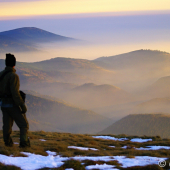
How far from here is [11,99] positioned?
10.5 metres

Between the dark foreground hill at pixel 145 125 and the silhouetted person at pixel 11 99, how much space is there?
313ft

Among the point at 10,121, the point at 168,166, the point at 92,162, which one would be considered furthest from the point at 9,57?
the point at 168,166

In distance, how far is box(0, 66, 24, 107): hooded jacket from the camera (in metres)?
10.2

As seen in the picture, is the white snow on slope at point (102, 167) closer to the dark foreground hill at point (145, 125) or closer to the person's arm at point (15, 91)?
the person's arm at point (15, 91)

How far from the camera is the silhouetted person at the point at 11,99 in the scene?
1025cm

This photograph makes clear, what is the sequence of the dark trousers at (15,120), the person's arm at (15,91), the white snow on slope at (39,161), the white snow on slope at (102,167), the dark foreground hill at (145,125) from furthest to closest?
the dark foreground hill at (145,125), the dark trousers at (15,120), the person's arm at (15,91), the white snow on slope at (102,167), the white snow on slope at (39,161)

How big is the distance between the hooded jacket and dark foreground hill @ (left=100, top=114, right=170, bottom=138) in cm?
9580

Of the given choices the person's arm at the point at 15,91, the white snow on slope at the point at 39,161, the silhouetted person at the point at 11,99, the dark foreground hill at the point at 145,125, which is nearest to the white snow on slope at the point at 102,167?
the white snow on slope at the point at 39,161

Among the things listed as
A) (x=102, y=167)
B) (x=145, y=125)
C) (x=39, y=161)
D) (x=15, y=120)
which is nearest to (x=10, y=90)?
(x=15, y=120)

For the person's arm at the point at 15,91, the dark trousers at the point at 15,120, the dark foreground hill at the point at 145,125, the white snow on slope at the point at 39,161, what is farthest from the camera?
the dark foreground hill at the point at 145,125

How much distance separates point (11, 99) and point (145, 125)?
352 feet

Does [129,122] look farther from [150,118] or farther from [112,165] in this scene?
[112,165]

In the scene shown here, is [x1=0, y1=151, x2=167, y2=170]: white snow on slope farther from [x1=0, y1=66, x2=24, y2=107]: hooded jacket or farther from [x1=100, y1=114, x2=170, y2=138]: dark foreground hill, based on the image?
[x1=100, y1=114, x2=170, y2=138]: dark foreground hill

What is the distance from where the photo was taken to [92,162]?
923 centimetres
